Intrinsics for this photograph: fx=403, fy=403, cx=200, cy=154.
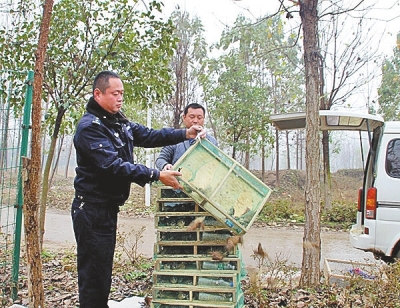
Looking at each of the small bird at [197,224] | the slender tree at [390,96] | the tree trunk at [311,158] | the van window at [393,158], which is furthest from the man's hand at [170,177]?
the slender tree at [390,96]

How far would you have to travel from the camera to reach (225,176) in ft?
9.44

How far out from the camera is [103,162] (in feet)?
8.30

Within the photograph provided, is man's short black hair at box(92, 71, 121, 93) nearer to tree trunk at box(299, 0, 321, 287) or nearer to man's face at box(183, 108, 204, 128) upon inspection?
man's face at box(183, 108, 204, 128)

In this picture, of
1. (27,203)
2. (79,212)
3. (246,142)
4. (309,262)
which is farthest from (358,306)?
(246,142)

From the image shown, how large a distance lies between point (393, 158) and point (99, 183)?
4.04 meters

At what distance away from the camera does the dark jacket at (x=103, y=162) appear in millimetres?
2543

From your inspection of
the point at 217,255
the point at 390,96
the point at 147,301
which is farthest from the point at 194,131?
the point at 390,96

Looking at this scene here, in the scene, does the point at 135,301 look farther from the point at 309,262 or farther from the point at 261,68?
the point at 261,68

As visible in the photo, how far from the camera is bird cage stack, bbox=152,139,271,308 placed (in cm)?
281

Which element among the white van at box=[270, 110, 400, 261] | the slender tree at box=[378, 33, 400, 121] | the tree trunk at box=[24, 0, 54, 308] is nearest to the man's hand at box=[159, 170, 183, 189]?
the tree trunk at box=[24, 0, 54, 308]

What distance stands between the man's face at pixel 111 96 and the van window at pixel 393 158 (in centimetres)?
386

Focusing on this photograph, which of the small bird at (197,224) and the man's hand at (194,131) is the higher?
the man's hand at (194,131)

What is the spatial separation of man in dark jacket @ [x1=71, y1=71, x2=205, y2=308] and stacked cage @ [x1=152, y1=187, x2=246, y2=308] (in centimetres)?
50

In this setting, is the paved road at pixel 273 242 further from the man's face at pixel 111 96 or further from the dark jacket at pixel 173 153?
the man's face at pixel 111 96
